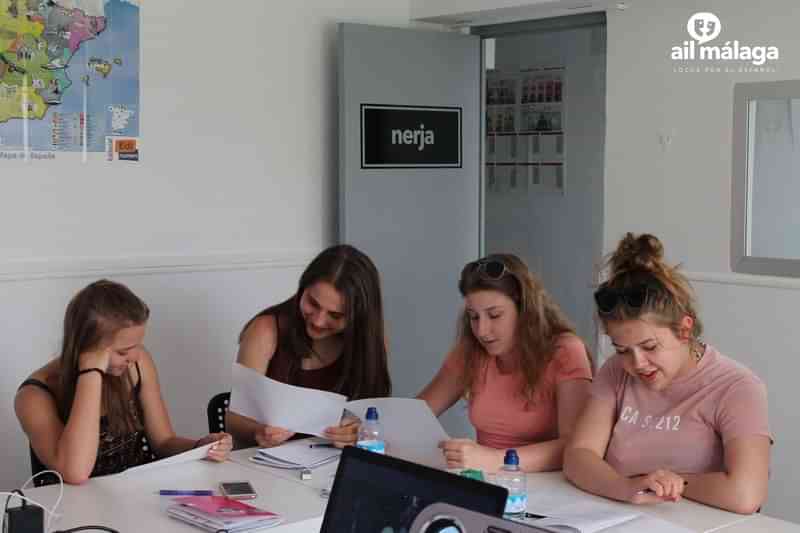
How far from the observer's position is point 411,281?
506 centimetres

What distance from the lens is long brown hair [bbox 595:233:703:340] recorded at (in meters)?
2.50

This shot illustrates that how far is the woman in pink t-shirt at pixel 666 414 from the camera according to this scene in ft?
7.89

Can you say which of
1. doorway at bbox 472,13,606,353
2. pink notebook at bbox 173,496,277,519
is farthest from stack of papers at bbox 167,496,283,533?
doorway at bbox 472,13,606,353

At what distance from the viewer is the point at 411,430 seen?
287cm

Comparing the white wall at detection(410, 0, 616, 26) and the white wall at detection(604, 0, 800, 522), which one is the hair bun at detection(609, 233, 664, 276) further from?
the white wall at detection(410, 0, 616, 26)

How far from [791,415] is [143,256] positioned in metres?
2.52

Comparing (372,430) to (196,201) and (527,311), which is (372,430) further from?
(196,201)

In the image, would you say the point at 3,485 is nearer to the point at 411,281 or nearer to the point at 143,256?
the point at 143,256

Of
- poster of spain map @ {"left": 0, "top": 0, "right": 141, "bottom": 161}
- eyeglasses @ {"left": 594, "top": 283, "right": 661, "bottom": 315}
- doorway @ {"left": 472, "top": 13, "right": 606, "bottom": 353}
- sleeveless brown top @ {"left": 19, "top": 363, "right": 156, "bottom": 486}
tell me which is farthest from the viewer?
doorway @ {"left": 472, "top": 13, "right": 606, "bottom": 353}

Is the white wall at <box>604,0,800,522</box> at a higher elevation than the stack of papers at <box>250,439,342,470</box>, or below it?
higher

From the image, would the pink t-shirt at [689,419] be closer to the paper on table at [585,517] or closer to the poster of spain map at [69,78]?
the paper on table at [585,517]

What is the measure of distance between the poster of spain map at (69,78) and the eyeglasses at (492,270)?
73.1 inches

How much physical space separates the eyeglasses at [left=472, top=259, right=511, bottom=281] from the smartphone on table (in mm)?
848

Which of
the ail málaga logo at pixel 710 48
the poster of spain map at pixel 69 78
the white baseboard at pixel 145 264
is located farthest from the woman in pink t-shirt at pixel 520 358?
the poster of spain map at pixel 69 78
